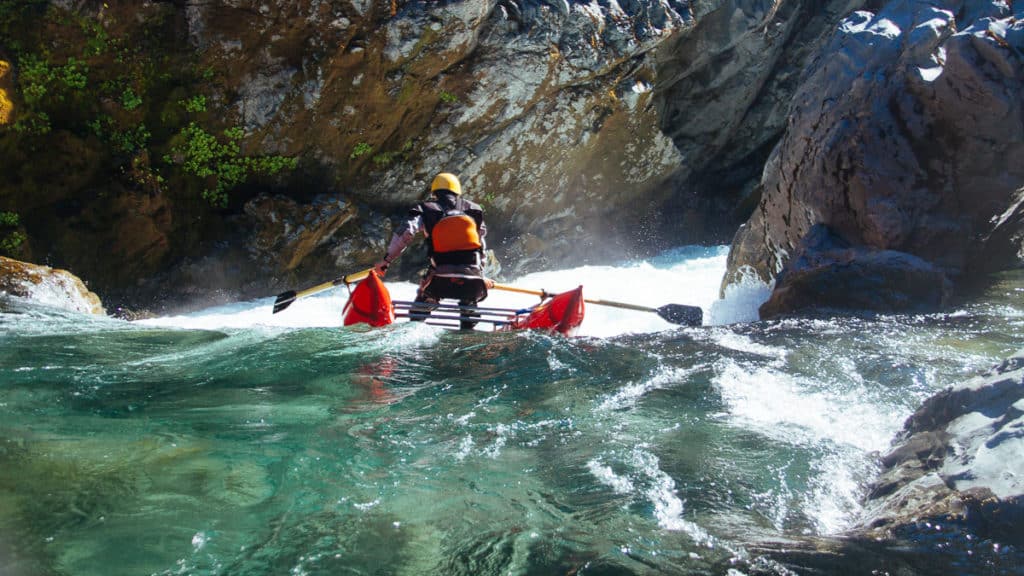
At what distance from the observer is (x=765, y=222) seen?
8.90 meters

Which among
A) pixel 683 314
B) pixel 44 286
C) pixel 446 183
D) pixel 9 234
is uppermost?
pixel 446 183

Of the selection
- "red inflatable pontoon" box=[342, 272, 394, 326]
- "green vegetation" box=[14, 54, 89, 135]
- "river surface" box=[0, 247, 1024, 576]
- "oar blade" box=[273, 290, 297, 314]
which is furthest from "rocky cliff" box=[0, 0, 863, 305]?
"red inflatable pontoon" box=[342, 272, 394, 326]

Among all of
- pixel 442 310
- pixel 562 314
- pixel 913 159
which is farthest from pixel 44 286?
pixel 913 159

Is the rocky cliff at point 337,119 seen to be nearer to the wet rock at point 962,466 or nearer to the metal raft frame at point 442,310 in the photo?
the metal raft frame at point 442,310

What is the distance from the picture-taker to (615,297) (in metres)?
12.7

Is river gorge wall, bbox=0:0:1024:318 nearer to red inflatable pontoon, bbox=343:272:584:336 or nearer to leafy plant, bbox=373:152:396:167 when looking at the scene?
leafy plant, bbox=373:152:396:167

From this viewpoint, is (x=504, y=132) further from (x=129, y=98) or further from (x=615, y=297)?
(x=129, y=98)

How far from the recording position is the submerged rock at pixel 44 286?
761 cm

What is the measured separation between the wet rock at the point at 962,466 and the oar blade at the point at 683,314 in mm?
4120

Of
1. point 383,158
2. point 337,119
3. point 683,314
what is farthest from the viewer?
point 383,158

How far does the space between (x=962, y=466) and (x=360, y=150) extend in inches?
382

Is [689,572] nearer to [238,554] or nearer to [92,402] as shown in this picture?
[238,554]

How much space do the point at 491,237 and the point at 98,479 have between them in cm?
1095

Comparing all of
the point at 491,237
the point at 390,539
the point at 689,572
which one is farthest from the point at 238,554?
the point at 491,237
